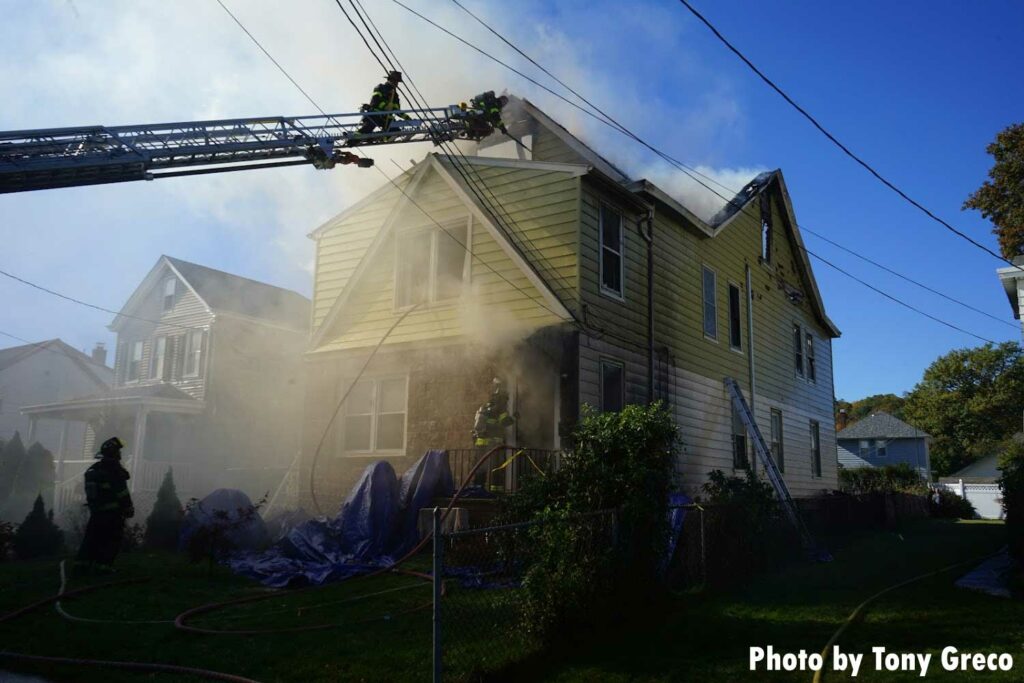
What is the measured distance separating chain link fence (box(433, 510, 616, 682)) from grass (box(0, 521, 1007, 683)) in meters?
0.02

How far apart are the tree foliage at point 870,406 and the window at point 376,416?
8772cm

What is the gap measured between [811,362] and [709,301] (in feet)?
25.2

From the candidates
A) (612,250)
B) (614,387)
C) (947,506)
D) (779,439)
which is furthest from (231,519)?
(947,506)

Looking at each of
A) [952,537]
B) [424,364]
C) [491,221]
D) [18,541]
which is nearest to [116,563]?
[18,541]

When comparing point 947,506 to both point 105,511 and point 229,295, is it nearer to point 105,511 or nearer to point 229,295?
point 229,295

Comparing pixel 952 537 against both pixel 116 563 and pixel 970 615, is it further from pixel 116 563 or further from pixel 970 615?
pixel 116 563

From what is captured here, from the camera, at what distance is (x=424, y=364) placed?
48.8 feet

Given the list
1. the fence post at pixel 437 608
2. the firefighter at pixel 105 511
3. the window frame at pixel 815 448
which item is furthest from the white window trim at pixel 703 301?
the fence post at pixel 437 608

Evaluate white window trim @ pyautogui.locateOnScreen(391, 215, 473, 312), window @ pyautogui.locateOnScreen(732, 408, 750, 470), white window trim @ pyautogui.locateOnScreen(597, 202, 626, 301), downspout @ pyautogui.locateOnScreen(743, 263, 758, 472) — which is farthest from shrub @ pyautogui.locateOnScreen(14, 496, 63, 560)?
downspout @ pyautogui.locateOnScreen(743, 263, 758, 472)

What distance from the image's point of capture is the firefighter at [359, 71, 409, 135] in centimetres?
1141

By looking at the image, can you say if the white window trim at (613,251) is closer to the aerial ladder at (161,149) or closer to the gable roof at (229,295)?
the aerial ladder at (161,149)

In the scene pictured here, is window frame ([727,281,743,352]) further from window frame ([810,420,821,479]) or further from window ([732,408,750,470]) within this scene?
window frame ([810,420,821,479])

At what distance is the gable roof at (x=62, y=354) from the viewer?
131 feet

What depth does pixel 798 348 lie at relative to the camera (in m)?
23.2
